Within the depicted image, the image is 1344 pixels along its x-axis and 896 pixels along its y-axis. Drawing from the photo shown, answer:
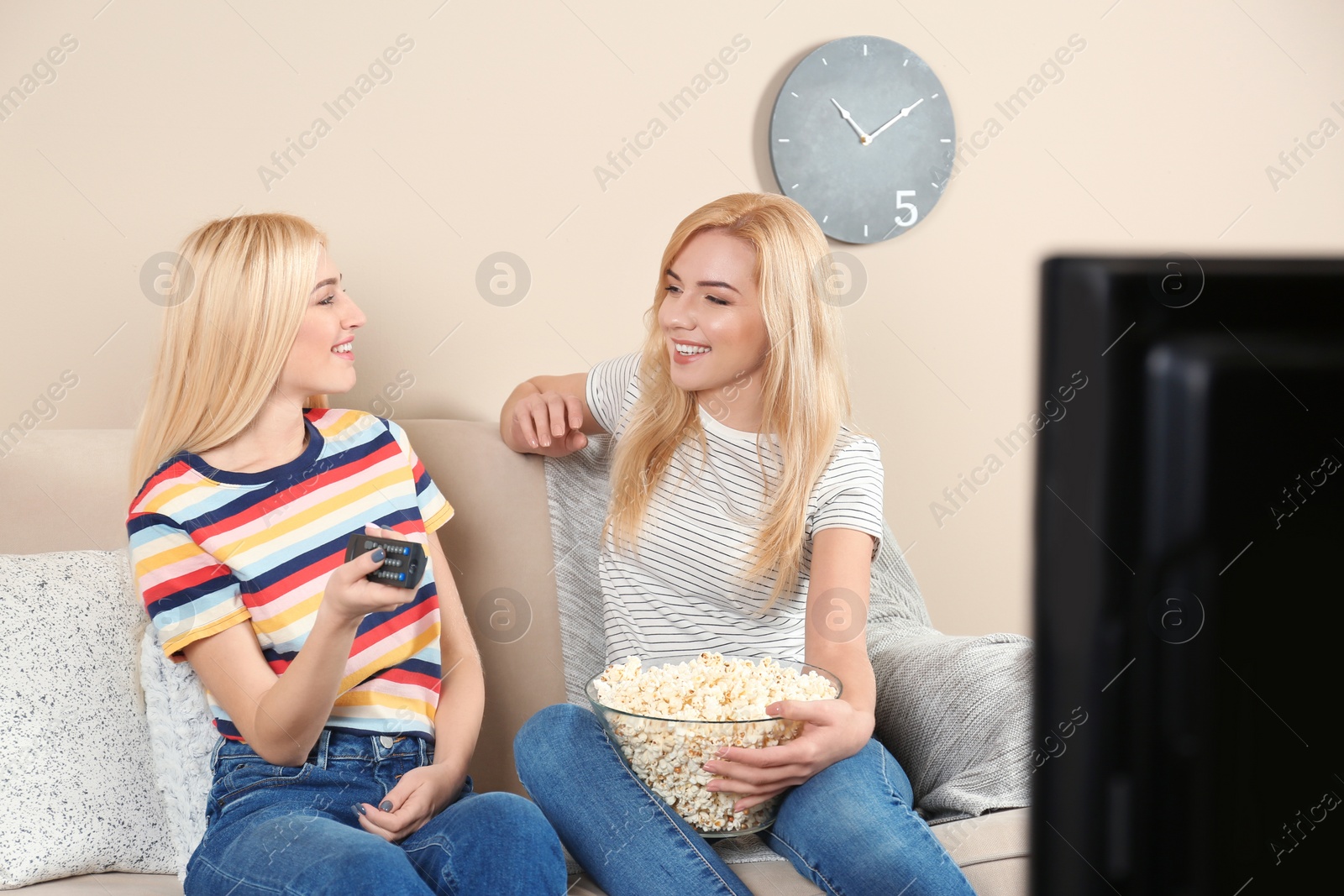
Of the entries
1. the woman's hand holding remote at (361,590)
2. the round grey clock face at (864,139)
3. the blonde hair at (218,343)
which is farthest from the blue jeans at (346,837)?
the round grey clock face at (864,139)

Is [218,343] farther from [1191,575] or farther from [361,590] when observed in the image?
[1191,575]

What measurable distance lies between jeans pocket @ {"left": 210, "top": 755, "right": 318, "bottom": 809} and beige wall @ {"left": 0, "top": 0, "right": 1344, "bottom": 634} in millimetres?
742

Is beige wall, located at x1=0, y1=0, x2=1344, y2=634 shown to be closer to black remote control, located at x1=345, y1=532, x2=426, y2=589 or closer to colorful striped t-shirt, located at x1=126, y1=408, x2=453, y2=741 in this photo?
colorful striped t-shirt, located at x1=126, y1=408, x2=453, y2=741

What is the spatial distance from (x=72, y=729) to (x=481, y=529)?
60 centimetres

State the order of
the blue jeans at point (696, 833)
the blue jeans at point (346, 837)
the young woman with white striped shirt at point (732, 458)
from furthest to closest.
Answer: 1. the young woman with white striped shirt at point (732, 458)
2. the blue jeans at point (696, 833)
3. the blue jeans at point (346, 837)

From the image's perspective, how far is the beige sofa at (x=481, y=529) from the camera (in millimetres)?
1290

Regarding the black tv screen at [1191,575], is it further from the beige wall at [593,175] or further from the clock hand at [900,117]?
the clock hand at [900,117]

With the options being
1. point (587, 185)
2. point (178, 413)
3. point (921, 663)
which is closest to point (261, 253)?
point (178, 413)

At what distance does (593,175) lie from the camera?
1891 millimetres

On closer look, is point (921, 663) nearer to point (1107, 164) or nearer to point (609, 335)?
point (609, 335)

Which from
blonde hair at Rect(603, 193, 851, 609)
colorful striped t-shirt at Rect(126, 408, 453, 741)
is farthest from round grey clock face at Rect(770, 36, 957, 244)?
colorful striped t-shirt at Rect(126, 408, 453, 741)

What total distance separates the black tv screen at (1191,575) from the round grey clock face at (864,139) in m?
1.80

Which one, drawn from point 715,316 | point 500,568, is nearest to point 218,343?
point 500,568

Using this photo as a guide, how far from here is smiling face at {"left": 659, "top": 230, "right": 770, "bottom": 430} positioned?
147cm
